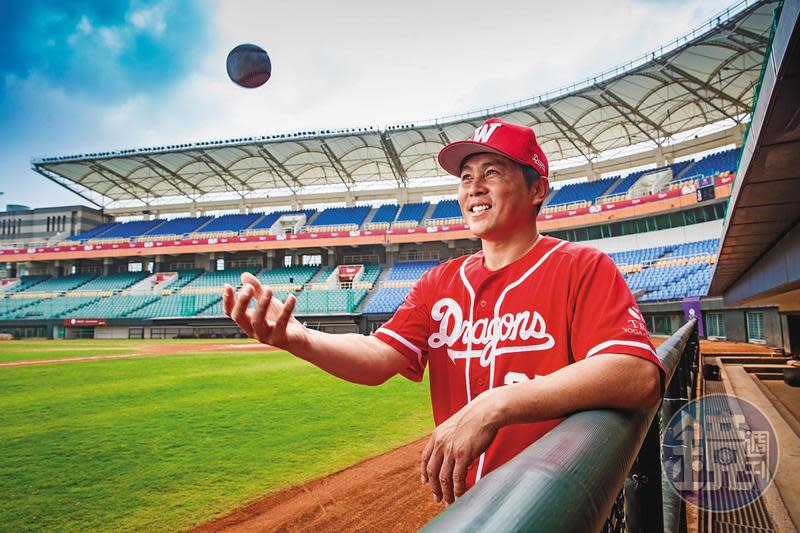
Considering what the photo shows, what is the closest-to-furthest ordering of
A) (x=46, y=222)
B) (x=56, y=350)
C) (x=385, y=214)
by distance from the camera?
(x=56, y=350)
(x=385, y=214)
(x=46, y=222)

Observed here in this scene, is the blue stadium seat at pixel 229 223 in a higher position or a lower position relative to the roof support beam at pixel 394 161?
lower

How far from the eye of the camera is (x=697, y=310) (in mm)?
23828

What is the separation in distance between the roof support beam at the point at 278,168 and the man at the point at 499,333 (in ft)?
136

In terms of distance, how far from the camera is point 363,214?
46.6m

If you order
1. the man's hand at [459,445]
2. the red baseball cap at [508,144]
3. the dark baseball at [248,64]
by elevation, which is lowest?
the man's hand at [459,445]

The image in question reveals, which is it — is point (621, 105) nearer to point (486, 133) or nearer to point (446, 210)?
point (446, 210)

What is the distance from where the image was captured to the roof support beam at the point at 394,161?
3956 centimetres

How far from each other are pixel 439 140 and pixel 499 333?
39149mm

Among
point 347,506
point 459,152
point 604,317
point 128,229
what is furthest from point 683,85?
point 128,229

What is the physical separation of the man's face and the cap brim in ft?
0.13

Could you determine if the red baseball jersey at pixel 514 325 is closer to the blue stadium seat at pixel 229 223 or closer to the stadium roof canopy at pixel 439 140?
the stadium roof canopy at pixel 439 140

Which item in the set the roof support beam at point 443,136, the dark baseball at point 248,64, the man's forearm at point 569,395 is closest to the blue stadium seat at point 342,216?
the roof support beam at point 443,136

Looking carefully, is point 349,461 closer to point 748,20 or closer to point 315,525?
point 315,525

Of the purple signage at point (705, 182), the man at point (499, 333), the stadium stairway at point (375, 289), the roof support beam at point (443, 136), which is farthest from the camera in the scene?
the roof support beam at point (443, 136)
